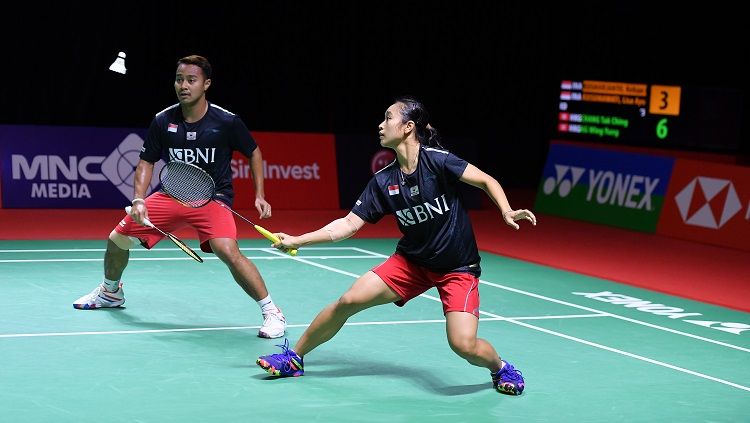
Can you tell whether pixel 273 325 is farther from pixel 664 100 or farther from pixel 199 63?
pixel 664 100

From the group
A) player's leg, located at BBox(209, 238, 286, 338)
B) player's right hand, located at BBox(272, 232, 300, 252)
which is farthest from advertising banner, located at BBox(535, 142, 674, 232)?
player's right hand, located at BBox(272, 232, 300, 252)

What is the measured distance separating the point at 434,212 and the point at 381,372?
113cm

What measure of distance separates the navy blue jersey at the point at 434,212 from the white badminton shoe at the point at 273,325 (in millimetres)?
1577

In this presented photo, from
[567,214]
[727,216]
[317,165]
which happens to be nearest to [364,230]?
[317,165]

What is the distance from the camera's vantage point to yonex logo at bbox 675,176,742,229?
46.1 ft

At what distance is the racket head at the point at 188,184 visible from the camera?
305 inches

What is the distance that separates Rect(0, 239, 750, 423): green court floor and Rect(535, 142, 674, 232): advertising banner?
4.13 metres

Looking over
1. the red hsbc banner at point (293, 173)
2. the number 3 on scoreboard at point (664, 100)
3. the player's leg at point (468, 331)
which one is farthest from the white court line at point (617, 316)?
the number 3 on scoreboard at point (664, 100)

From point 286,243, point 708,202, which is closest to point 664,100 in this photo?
point 708,202

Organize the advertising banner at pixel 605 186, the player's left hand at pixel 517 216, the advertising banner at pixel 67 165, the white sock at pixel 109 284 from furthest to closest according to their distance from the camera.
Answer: the advertising banner at pixel 605 186
the advertising banner at pixel 67 165
the white sock at pixel 109 284
the player's left hand at pixel 517 216

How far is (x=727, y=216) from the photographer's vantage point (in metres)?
14.1

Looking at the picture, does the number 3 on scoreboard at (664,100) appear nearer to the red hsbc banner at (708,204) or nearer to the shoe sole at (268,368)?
the red hsbc banner at (708,204)

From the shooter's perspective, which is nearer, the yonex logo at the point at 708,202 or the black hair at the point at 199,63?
the black hair at the point at 199,63

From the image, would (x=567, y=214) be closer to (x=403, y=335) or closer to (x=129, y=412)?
(x=403, y=335)
